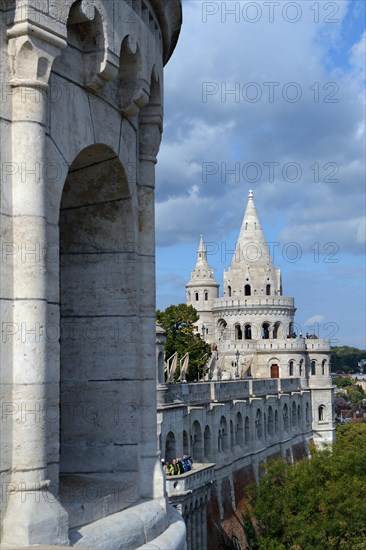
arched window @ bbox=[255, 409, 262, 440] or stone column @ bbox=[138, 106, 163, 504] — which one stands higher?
stone column @ bbox=[138, 106, 163, 504]

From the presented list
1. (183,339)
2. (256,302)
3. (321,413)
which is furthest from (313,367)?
(183,339)

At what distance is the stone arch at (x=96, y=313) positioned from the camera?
616 centimetres

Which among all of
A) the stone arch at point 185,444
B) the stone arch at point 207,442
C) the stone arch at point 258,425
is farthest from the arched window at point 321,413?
the stone arch at point 185,444

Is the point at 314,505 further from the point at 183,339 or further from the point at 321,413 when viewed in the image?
the point at 321,413

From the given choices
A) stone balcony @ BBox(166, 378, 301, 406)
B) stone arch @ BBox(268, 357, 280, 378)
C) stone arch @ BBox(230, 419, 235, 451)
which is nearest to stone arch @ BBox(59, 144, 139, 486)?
stone balcony @ BBox(166, 378, 301, 406)

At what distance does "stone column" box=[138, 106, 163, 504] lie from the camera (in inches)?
244

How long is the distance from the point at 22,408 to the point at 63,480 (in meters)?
1.52

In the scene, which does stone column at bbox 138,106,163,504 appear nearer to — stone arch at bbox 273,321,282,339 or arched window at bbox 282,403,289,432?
arched window at bbox 282,403,289,432

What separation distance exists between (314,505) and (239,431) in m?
17.9

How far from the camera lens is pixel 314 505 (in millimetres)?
26828

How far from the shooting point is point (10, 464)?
182 inches

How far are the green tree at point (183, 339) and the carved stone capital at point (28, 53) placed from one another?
53.2 meters

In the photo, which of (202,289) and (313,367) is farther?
(202,289)

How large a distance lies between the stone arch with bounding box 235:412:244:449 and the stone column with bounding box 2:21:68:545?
40.0 meters
